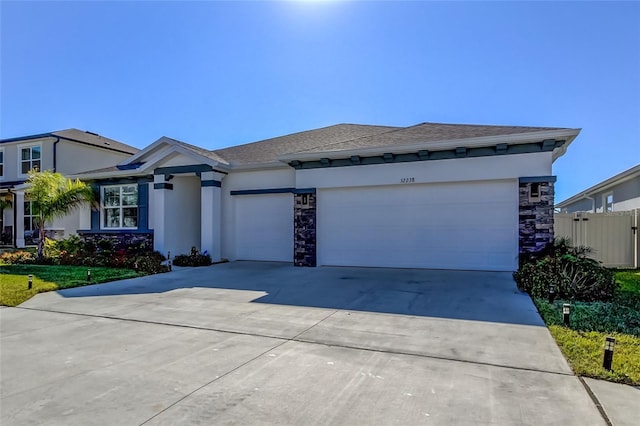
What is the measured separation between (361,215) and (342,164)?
1.76 m

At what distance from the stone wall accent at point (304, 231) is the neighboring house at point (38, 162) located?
40.5ft

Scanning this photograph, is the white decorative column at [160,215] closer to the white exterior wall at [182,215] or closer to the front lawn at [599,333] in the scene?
the white exterior wall at [182,215]

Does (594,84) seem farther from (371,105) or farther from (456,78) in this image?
(371,105)

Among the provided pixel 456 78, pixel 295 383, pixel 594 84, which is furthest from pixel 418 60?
pixel 295 383

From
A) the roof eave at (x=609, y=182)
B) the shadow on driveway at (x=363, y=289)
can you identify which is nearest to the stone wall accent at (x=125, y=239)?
the shadow on driveway at (x=363, y=289)

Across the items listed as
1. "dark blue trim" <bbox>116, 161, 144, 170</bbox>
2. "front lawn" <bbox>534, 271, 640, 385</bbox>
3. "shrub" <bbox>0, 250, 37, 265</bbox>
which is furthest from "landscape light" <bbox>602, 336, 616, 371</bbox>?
"shrub" <bbox>0, 250, 37, 265</bbox>

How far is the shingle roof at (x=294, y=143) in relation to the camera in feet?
47.3

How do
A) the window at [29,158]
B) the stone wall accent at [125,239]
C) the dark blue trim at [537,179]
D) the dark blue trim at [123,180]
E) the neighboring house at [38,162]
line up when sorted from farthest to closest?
the window at [29,158] → the neighboring house at [38,162] → the dark blue trim at [123,180] → the stone wall accent at [125,239] → the dark blue trim at [537,179]

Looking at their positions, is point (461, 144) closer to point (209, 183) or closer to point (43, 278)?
point (209, 183)

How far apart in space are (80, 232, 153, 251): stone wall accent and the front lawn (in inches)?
537

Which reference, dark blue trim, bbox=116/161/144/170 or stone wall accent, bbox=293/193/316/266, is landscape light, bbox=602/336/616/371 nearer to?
stone wall accent, bbox=293/193/316/266

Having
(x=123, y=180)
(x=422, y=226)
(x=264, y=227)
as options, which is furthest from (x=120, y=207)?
(x=422, y=226)

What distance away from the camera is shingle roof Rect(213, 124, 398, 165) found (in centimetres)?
1441

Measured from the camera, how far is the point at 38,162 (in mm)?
20609
